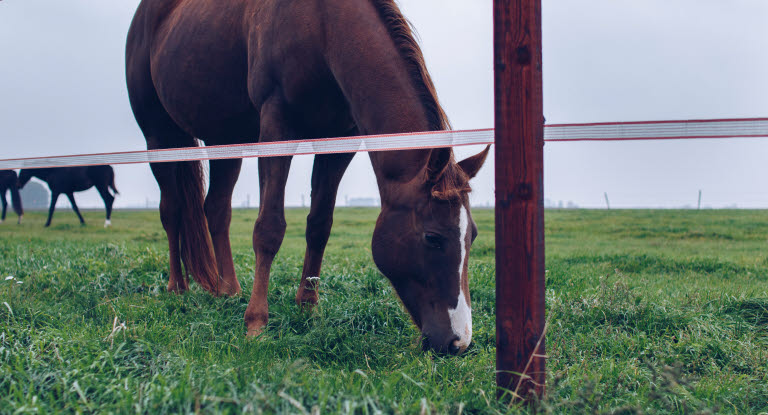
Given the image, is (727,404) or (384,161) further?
(384,161)

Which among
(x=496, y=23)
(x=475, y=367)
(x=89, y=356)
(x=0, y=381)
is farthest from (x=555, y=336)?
(x=0, y=381)

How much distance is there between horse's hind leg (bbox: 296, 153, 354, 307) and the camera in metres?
3.95

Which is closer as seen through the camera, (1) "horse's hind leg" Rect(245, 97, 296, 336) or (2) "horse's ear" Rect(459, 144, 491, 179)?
(2) "horse's ear" Rect(459, 144, 491, 179)

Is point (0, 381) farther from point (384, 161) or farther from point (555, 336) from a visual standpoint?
point (555, 336)

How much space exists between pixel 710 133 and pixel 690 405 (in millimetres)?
1144

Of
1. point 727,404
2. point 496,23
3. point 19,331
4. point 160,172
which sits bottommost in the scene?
point 727,404

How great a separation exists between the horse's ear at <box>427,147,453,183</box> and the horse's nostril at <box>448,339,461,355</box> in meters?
0.83

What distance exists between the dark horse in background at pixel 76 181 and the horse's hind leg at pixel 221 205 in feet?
33.4

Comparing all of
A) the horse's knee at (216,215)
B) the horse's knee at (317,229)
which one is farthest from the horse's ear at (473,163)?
the horse's knee at (216,215)

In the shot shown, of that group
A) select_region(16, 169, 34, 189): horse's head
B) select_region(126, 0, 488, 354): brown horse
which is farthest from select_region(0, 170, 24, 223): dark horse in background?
select_region(126, 0, 488, 354): brown horse

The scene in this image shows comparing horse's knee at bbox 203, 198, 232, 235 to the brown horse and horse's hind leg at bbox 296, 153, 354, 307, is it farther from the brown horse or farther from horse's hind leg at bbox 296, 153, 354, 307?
horse's hind leg at bbox 296, 153, 354, 307

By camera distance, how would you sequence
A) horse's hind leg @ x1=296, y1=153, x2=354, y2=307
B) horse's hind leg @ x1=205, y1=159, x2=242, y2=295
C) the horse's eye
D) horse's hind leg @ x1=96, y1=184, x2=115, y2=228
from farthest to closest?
horse's hind leg @ x1=96, y1=184, x2=115, y2=228
horse's hind leg @ x1=205, y1=159, x2=242, y2=295
horse's hind leg @ x1=296, y1=153, x2=354, y2=307
the horse's eye

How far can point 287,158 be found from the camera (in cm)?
334

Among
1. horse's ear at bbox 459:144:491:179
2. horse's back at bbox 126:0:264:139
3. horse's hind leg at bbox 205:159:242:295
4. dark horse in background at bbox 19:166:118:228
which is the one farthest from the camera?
dark horse in background at bbox 19:166:118:228
